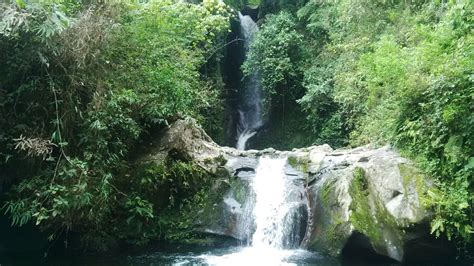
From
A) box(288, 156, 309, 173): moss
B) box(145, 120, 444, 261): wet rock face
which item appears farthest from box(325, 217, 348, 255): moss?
box(288, 156, 309, 173): moss

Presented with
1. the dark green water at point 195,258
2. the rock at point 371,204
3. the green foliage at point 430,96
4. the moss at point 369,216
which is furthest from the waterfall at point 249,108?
the moss at point 369,216

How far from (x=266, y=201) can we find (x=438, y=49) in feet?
16.3

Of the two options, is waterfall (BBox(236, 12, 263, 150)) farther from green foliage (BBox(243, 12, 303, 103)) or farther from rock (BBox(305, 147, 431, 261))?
rock (BBox(305, 147, 431, 261))

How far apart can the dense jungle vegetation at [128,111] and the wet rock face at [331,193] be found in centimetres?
39

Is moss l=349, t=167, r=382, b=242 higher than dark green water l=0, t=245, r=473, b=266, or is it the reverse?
moss l=349, t=167, r=382, b=242

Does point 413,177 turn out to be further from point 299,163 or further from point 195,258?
point 195,258

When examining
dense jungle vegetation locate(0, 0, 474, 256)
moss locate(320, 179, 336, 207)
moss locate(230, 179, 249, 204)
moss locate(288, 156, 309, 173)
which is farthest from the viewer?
moss locate(288, 156, 309, 173)

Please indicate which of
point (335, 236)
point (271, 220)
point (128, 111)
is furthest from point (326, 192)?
point (128, 111)

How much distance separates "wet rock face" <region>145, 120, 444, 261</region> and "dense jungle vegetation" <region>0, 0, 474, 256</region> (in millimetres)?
390

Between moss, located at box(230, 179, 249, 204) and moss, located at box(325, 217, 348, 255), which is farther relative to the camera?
moss, located at box(230, 179, 249, 204)

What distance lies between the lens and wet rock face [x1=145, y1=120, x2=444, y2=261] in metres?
7.79

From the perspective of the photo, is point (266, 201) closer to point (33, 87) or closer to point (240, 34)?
point (33, 87)

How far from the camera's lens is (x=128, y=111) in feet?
29.7

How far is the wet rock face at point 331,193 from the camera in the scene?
779 cm
